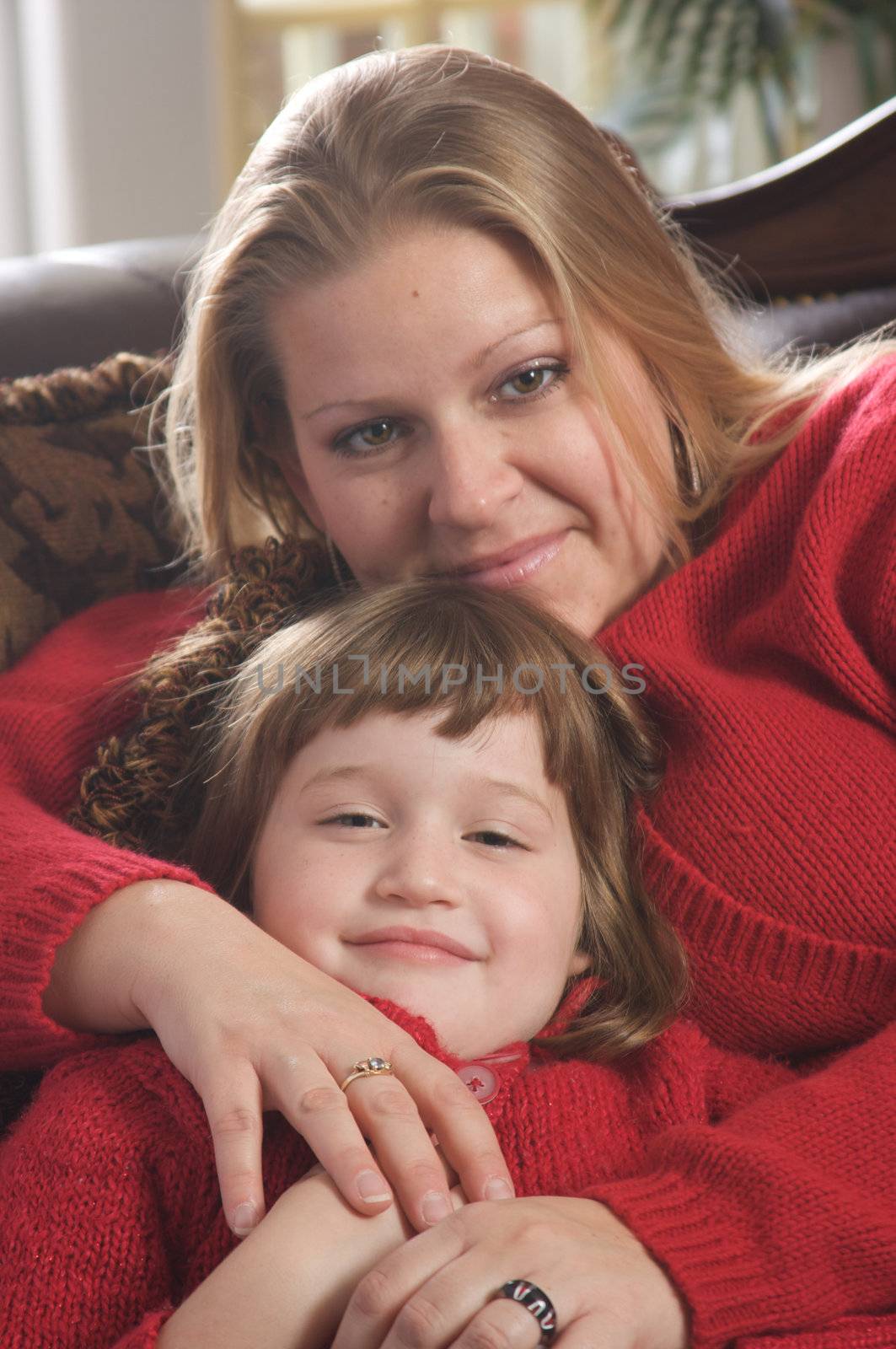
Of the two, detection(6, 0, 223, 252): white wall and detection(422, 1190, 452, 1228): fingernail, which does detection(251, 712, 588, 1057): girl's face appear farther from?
detection(6, 0, 223, 252): white wall

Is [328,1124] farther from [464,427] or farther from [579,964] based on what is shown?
[464,427]

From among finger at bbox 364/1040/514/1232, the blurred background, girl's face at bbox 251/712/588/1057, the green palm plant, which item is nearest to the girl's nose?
girl's face at bbox 251/712/588/1057

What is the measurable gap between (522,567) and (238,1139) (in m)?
0.59

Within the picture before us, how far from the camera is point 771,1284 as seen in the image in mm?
827

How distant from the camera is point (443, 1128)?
2.79 feet

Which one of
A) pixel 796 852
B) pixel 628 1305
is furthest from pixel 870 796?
pixel 628 1305

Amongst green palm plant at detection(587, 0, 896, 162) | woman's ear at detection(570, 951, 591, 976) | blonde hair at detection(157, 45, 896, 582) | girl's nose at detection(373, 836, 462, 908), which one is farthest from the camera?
green palm plant at detection(587, 0, 896, 162)

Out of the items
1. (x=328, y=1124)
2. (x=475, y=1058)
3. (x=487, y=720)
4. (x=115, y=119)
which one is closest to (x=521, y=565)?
(x=487, y=720)

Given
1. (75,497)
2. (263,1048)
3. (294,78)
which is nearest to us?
(263,1048)

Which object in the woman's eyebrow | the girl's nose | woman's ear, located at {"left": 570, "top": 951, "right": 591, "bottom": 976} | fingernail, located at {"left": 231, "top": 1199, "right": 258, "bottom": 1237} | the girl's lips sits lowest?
woman's ear, located at {"left": 570, "top": 951, "right": 591, "bottom": 976}

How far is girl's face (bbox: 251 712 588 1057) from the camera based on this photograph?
0.96 meters

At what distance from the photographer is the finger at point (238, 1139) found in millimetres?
814

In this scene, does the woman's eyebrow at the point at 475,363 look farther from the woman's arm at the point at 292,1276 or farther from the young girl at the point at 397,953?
the woman's arm at the point at 292,1276

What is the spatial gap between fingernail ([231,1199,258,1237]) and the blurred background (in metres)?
2.68
